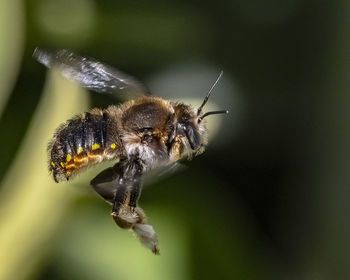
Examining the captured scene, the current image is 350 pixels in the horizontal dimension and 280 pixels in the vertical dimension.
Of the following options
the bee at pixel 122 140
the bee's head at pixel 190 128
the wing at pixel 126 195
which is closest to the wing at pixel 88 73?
the bee at pixel 122 140

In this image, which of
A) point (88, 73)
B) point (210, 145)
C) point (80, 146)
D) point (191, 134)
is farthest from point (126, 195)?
point (210, 145)

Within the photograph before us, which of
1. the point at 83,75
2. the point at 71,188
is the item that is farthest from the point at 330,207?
the point at 83,75

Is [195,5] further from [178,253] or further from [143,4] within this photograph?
[178,253]

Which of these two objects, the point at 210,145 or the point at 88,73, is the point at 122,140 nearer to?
the point at 88,73

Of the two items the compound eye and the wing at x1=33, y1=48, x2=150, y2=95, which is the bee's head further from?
the wing at x1=33, y1=48, x2=150, y2=95

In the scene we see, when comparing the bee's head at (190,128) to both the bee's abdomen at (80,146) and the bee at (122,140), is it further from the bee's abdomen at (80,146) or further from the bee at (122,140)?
the bee's abdomen at (80,146)
